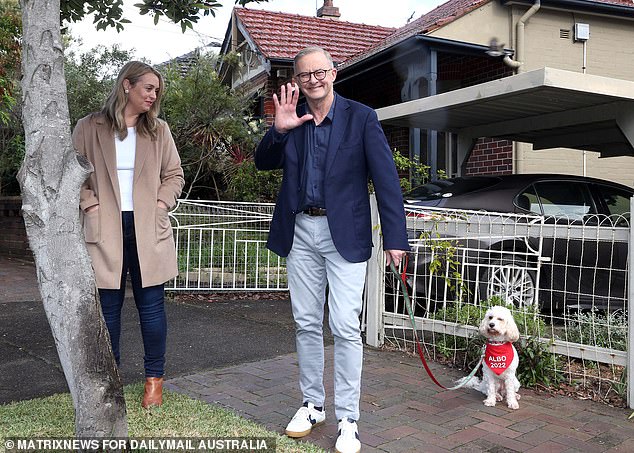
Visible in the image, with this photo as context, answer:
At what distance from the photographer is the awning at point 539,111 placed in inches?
208

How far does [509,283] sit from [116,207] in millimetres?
3067

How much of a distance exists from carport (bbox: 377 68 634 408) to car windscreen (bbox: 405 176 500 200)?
2.17ft

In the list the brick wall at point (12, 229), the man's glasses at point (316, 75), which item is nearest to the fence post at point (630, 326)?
the man's glasses at point (316, 75)

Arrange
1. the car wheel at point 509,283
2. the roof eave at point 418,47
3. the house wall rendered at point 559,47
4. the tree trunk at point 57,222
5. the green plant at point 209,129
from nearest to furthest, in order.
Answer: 1. the tree trunk at point 57,222
2. the car wheel at point 509,283
3. the roof eave at point 418,47
4. the house wall rendered at point 559,47
5. the green plant at point 209,129

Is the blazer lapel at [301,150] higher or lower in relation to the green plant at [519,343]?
higher

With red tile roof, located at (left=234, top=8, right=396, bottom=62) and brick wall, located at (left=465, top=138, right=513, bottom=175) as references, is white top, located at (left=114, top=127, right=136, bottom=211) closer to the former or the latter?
brick wall, located at (left=465, top=138, right=513, bottom=175)

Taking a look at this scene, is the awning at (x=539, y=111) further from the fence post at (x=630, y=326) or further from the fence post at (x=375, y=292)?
the fence post at (x=630, y=326)

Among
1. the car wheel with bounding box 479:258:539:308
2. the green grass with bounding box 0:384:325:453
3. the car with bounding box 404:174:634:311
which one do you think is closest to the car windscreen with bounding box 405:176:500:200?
the car with bounding box 404:174:634:311

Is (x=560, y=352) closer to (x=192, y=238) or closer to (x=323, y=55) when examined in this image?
(x=323, y=55)

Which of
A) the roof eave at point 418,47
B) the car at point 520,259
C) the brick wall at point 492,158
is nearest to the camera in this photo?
the car at point 520,259

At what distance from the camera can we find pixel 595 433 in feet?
11.8

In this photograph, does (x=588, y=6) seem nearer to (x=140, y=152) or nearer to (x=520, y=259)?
(x=520, y=259)

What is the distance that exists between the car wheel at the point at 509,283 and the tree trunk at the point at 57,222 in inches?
123

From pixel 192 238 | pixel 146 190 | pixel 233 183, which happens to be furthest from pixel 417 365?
pixel 233 183
